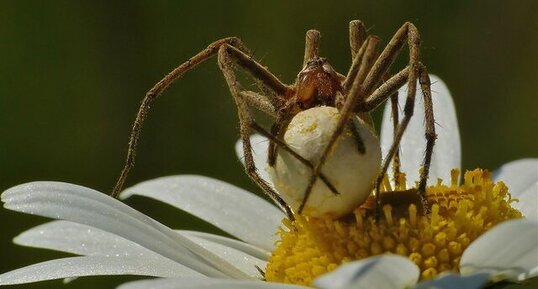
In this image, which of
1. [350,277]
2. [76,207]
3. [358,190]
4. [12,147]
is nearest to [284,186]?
[358,190]

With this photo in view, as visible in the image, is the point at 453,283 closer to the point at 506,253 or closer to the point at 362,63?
the point at 506,253

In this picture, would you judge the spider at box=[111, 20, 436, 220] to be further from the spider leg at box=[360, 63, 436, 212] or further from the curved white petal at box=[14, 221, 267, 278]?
the curved white petal at box=[14, 221, 267, 278]

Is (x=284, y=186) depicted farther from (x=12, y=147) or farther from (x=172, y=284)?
(x=12, y=147)

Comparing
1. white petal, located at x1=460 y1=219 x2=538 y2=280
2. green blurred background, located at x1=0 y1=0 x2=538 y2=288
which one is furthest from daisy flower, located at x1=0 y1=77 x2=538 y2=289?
green blurred background, located at x1=0 y1=0 x2=538 y2=288

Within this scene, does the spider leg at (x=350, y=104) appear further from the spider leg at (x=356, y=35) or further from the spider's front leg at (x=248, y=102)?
the spider leg at (x=356, y=35)

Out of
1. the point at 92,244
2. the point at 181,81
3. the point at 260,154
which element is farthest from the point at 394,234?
the point at 181,81

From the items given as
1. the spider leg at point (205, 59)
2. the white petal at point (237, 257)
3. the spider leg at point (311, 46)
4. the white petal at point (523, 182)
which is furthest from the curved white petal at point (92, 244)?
the white petal at point (523, 182)
